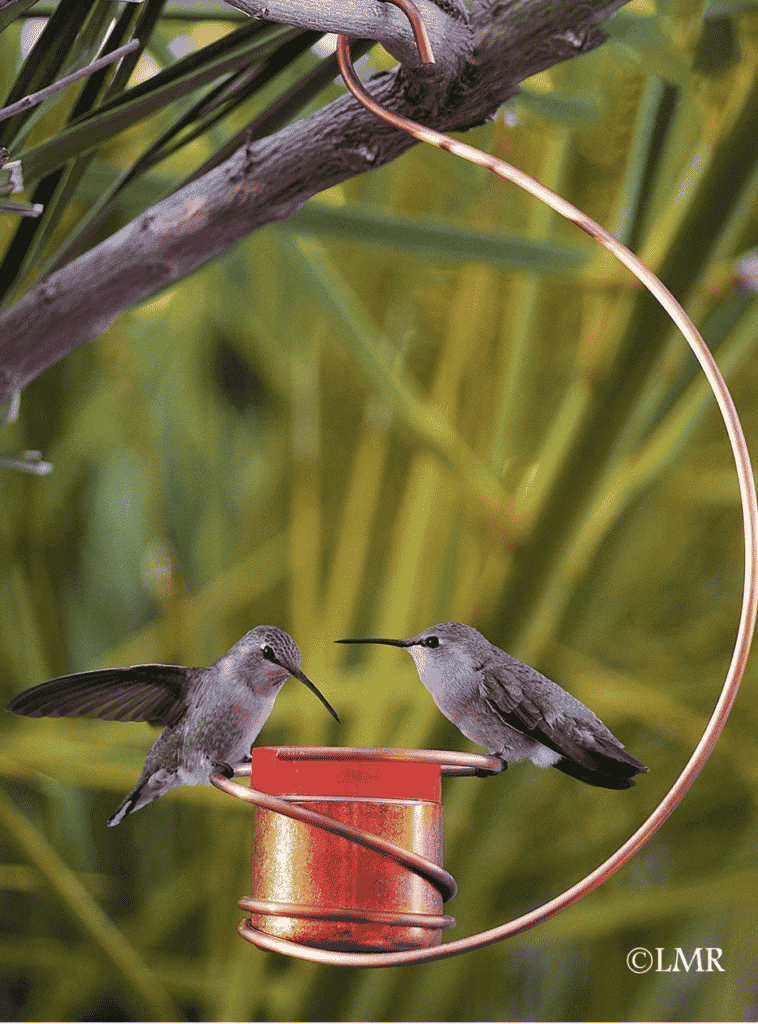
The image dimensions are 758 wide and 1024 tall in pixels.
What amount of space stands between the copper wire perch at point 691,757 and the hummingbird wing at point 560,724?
19 mm

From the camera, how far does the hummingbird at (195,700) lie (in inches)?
8.6

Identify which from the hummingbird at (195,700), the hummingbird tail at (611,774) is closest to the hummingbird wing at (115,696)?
the hummingbird at (195,700)

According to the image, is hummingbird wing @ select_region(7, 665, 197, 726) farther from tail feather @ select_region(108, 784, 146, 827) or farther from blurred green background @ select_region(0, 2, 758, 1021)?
blurred green background @ select_region(0, 2, 758, 1021)

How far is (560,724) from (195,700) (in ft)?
0.33

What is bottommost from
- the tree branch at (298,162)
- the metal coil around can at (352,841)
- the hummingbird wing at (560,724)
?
the metal coil around can at (352,841)

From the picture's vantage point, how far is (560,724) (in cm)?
21

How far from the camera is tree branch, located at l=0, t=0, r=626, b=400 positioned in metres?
0.20

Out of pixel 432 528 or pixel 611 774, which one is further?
pixel 432 528

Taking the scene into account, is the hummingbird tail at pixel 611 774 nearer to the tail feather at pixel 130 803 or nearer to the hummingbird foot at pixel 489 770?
the hummingbird foot at pixel 489 770

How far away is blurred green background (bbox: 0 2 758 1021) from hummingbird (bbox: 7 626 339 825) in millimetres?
166

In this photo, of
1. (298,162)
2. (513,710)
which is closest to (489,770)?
(513,710)

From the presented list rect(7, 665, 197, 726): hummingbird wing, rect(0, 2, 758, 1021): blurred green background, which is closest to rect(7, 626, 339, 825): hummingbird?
rect(7, 665, 197, 726): hummingbird wing

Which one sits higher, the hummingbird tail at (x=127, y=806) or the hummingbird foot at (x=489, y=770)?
the hummingbird foot at (x=489, y=770)

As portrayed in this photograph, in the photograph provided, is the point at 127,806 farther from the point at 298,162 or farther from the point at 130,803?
the point at 298,162
